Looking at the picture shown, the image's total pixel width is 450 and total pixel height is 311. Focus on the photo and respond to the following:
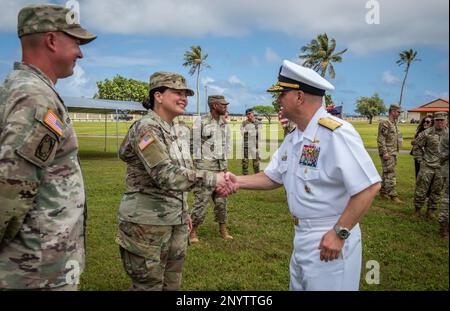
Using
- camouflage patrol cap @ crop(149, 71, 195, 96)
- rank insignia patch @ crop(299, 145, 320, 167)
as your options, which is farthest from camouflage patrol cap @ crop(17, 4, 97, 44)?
rank insignia patch @ crop(299, 145, 320, 167)

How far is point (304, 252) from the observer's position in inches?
99.3

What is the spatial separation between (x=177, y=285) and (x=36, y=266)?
65.1 inches

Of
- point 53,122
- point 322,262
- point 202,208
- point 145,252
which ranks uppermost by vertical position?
point 53,122

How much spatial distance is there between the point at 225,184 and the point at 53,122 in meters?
1.52

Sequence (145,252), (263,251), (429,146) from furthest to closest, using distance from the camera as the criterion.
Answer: (429,146)
(263,251)
(145,252)

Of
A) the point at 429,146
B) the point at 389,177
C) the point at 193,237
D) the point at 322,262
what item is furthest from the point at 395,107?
the point at 322,262

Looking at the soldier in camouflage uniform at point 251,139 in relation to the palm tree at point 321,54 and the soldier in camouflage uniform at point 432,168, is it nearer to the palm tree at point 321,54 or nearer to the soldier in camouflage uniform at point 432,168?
the soldier in camouflage uniform at point 432,168

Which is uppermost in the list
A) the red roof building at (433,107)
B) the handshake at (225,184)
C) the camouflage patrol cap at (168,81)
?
the red roof building at (433,107)

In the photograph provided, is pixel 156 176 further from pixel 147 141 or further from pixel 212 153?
pixel 212 153

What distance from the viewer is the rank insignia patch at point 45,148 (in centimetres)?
190

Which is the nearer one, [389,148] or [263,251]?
[263,251]

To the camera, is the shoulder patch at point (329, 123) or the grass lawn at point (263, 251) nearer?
the shoulder patch at point (329, 123)

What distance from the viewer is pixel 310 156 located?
98.5 inches

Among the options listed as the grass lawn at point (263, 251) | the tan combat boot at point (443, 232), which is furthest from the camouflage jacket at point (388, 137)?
the tan combat boot at point (443, 232)
